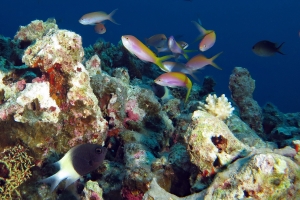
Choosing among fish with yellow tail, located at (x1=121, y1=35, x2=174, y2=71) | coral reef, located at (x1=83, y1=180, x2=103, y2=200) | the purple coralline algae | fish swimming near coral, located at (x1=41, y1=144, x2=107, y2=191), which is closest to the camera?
the purple coralline algae

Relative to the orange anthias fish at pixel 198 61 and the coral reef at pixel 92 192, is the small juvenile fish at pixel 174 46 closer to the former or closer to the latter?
the orange anthias fish at pixel 198 61

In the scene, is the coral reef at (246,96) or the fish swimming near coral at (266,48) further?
the coral reef at (246,96)

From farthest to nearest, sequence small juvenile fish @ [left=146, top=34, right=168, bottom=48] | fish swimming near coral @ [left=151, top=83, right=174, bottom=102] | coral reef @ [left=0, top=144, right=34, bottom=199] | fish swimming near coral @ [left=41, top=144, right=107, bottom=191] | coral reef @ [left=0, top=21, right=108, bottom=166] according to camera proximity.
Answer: fish swimming near coral @ [left=151, top=83, right=174, bottom=102]
small juvenile fish @ [left=146, top=34, right=168, bottom=48]
coral reef @ [left=0, top=21, right=108, bottom=166]
coral reef @ [left=0, top=144, right=34, bottom=199]
fish swimming near coral @ [left=41, top=144, right=107, bottom=191]

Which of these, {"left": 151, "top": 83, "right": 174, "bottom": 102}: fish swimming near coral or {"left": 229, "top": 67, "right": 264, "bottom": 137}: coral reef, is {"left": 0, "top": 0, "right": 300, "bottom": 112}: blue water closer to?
{"left": 229, "top": 67, "right": 264, "bottom": 137}: coral reef

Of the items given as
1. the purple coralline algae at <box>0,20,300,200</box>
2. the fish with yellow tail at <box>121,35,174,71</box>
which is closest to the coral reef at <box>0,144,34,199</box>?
the purple coralline algae at <box>0,20,300,200</box>

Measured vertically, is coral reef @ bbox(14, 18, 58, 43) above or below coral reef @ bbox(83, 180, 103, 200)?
above

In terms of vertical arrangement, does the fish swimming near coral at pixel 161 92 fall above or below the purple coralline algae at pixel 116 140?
below

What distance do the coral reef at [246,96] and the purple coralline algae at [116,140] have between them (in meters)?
1.87

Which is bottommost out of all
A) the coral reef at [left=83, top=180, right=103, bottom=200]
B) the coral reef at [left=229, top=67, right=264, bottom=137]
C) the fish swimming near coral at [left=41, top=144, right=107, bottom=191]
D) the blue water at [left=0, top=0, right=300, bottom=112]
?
the blue water at [left=0, top=0, right=300, bottom=112]

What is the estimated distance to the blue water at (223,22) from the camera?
10506 centimetres

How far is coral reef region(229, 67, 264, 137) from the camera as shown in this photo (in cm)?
670

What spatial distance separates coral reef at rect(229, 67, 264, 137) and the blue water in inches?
3772

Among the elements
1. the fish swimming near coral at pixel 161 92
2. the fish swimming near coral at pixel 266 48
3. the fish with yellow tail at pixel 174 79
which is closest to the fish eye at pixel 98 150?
the fish with yellow tail at pixel 174 79

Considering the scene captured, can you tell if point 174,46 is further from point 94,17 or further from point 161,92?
point 94,17
